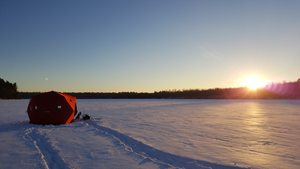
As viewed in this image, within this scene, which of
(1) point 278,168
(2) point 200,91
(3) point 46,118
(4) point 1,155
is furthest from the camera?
(2) point 200,91

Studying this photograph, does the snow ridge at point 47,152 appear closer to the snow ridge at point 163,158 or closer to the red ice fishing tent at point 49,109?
the snow ridge at point 163,158

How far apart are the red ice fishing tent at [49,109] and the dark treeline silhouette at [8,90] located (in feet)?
236

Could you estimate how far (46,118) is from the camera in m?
11.3

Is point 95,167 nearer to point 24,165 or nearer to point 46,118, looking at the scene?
point 24,165

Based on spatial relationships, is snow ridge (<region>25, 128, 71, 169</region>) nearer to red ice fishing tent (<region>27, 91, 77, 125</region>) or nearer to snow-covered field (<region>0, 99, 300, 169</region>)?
snow-covered field (<region>0, 99, 300, 169</region>)

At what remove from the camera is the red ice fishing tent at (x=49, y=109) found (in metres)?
11.2

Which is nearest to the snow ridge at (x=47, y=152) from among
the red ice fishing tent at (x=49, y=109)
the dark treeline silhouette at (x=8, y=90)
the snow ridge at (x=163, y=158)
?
the snow ridge at (x=163, y=158)

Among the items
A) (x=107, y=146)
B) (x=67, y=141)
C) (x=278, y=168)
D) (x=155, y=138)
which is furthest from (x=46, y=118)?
(x=278, y=168)

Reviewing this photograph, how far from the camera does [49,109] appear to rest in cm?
1128

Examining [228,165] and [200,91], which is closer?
[228,165]

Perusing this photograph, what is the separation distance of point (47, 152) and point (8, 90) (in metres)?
81.4

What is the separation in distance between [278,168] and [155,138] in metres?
4.39

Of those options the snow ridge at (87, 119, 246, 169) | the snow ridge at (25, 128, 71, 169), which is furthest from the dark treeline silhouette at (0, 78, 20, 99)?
the snow ridge at (87, 119, 246, 169)

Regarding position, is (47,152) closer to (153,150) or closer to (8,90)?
(153,150)
